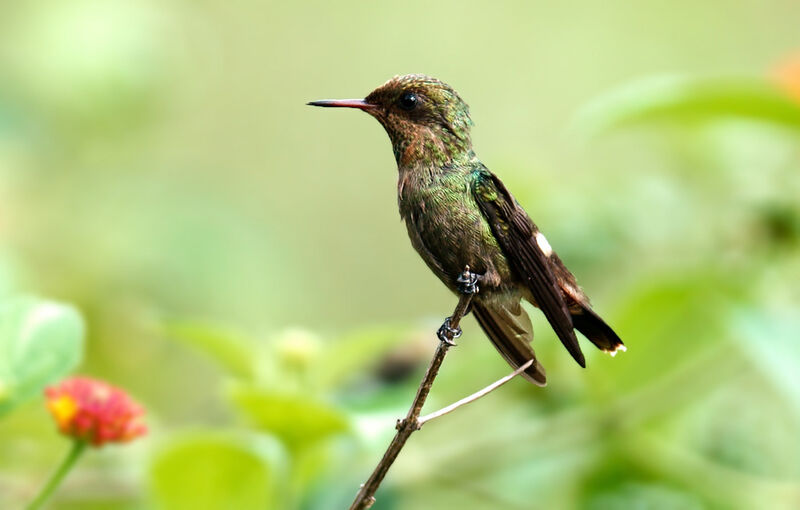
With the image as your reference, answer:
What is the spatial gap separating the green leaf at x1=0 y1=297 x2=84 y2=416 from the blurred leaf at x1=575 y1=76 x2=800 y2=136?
136 cm

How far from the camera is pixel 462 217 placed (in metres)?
1.31

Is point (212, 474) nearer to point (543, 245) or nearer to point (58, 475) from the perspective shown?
point (58, 475)

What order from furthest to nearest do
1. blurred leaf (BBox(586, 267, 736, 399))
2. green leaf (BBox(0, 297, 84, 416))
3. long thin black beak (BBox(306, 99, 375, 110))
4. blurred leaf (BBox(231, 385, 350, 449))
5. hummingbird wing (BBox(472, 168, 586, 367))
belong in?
Result: 1. blurred leaf (BBox(586, 267, 736, 399))
2. blurred leaf (BBox(231, 385, 350, 449))
3. green leaf (BBox(0, 297, 84, 416))
4. hummingbird wing (BBox(472, 168, 586, 367))
5. long thin black beak (BBox(306, 99, 375, 110))

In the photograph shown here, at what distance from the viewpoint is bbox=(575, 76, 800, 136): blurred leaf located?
7.40ft

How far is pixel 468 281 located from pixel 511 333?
182 millimetres

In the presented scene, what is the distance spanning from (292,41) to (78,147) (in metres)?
3.24

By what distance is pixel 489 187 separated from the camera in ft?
4.34

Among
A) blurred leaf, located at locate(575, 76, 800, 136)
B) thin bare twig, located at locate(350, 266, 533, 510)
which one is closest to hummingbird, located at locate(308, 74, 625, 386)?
thin bare twig, located at locate(350, 266, 533, 510)

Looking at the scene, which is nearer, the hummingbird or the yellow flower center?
the hummingbird

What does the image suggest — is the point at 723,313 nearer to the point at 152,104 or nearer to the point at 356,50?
the point at 152,104

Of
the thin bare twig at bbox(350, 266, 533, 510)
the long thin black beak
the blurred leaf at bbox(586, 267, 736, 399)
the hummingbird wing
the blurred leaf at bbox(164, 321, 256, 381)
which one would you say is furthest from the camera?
the blurred leaf at bbox(586, 267, 736, 399)

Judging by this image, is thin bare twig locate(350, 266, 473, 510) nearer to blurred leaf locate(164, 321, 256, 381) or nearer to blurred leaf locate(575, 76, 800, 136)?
blurred leaf locate(164, 321, 256, 381)

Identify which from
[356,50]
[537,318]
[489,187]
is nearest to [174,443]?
[489,187]

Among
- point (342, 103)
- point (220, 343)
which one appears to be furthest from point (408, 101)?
point (220, 343)
